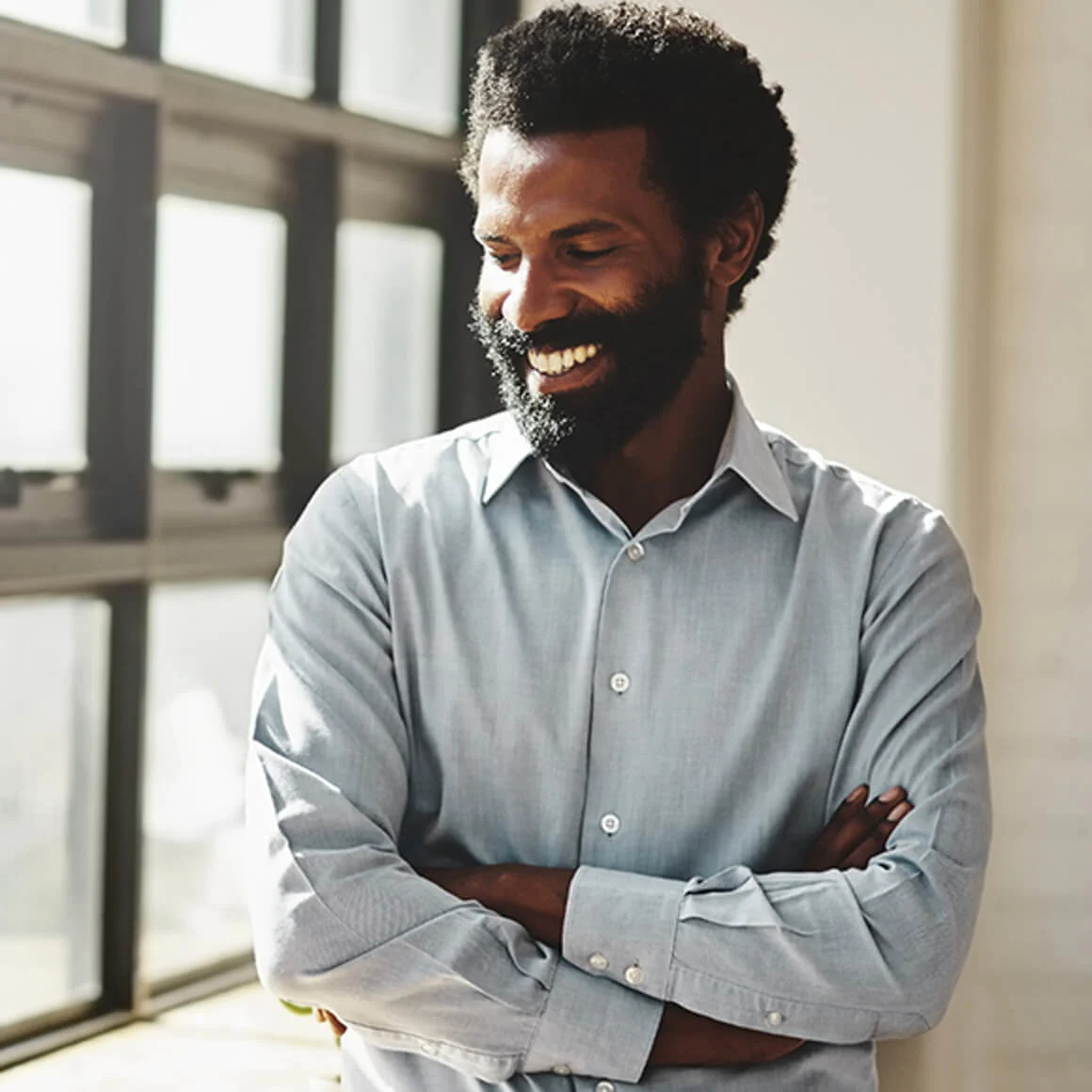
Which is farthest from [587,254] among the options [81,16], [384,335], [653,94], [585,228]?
[384,335]

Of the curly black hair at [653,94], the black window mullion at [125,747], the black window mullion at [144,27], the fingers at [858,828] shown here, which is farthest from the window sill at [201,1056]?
the black window mullion at [144,27]

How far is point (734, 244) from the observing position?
1974 mm

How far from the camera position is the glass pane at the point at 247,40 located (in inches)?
110

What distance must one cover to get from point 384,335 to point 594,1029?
6.09ft

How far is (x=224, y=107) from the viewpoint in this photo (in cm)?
279

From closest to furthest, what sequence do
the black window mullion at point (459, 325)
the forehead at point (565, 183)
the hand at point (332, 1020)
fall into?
the forehead at point (565, 183) < the hand at point (332, 1020) < the black window mullion at point (459, 325)

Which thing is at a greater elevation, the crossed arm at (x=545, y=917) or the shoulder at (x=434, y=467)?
the shoulder at (x=434, y=467)

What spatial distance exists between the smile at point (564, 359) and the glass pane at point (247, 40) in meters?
1.15

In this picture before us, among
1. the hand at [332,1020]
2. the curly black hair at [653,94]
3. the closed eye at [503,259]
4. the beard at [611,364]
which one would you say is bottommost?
the hand at [332,1020]

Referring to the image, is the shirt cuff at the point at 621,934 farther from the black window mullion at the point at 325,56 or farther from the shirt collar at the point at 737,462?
the black window mullion at the point at 325,56

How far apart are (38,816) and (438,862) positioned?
0.98 meters

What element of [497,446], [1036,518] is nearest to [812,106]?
[1036,518]

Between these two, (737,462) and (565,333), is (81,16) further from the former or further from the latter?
(737,462)

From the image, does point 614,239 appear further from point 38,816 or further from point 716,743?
point 38,816
